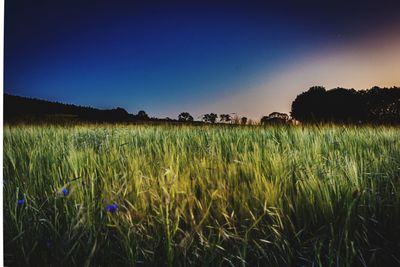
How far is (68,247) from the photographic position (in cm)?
108

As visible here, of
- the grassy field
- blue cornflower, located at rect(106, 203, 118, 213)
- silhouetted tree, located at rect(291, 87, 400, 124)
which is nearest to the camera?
the grassy field

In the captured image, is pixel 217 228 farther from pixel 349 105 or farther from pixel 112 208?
pixel 349 105

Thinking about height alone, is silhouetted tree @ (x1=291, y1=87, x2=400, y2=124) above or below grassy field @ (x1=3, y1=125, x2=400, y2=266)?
above

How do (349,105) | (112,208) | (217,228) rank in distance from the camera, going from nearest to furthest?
(217,228), (112,208), (349,105)

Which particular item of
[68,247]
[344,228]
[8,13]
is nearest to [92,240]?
[68,247]

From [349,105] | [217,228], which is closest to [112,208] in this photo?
[217,228]

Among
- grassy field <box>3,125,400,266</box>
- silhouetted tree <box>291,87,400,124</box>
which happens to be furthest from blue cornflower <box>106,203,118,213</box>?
silhouetted tree <box>291,87,400,124</box>

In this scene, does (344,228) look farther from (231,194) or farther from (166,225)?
(166,225)

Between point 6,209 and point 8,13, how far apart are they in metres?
0.93

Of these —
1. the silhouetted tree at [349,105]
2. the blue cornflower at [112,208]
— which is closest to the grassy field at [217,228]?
the blue cornflower at [112,208]

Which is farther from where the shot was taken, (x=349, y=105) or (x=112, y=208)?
(x=349, y=105)

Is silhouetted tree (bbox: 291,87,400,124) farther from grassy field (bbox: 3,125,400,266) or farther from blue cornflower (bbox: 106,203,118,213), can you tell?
blue cornflower (bbox: 106,203,118,213)

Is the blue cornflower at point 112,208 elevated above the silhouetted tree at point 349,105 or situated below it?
below

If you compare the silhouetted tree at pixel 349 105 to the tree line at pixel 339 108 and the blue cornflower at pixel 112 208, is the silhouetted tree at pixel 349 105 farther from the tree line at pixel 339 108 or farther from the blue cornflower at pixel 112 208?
the blue cornflower at pixel 112 208
